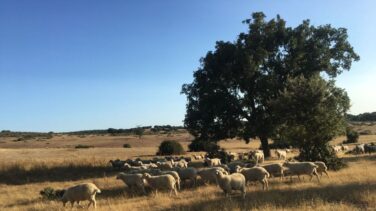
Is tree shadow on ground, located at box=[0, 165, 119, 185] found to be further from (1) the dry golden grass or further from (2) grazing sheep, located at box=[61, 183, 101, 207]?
(2) grazing sheep, located at box=[61, 183, 101, 207]

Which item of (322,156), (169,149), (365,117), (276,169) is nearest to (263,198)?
(276,169)

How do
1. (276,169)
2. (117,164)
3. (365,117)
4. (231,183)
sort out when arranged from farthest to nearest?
(365,117) → (117,164) → (276,169) → (231,183)

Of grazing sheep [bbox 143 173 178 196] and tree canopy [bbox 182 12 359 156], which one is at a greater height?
tree canopy [bbox 182 12 359 156]

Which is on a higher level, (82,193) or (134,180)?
(134,180)

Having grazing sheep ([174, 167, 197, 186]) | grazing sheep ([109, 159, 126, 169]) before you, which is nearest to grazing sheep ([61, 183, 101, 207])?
grazing sheep ([174, 167, 197, 186])

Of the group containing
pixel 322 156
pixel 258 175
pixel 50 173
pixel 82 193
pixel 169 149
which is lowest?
pixel 50 173

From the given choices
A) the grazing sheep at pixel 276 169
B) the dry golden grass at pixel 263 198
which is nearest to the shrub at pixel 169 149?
the dry golden grass at pixel 263 198

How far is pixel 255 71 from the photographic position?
134 ft

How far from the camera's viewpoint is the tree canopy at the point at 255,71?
40.8m

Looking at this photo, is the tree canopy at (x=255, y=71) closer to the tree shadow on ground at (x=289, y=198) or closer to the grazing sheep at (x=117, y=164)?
the grazing sheep at (x=117, y=164)

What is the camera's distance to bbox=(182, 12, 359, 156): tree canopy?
134 feet

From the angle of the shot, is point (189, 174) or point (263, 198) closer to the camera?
point (263, 198)

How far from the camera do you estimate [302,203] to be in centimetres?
1562

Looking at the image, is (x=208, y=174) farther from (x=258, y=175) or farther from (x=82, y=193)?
(x=82, y=193)
